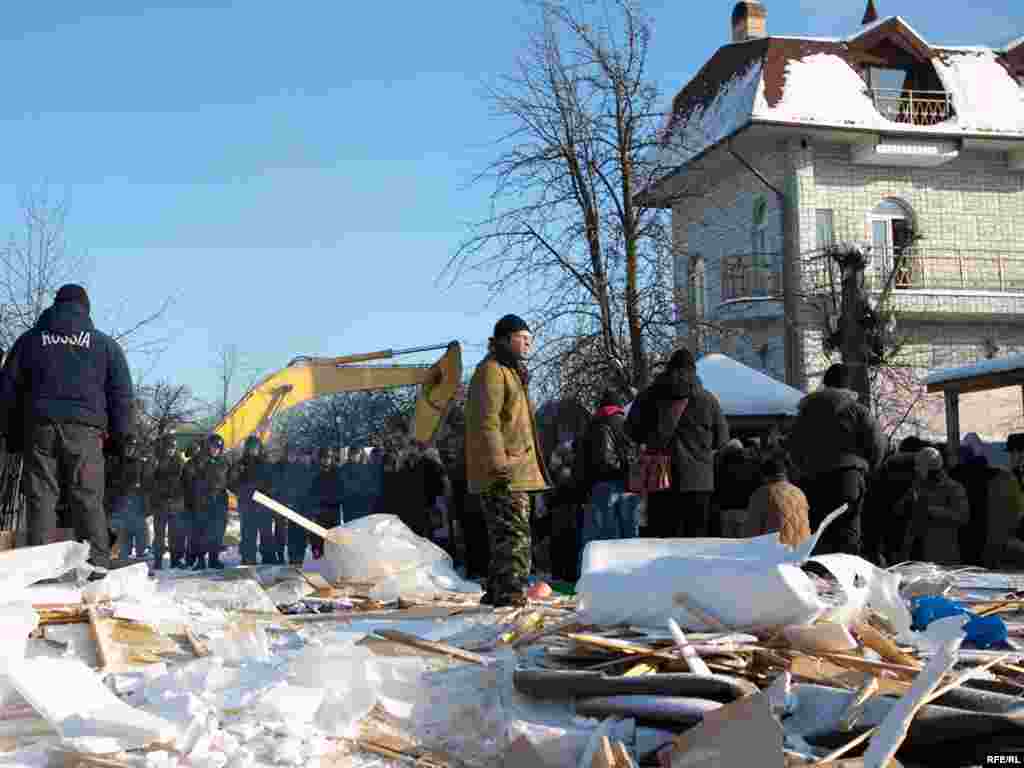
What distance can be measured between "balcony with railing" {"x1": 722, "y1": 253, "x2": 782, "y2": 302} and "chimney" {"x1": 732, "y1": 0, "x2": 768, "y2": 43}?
7311 millimetres

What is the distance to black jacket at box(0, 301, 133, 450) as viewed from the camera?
265 inches

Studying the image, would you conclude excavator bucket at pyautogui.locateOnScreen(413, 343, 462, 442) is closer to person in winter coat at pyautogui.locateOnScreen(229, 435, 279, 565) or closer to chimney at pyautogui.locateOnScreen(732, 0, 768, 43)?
person in winter coat at pyautogui.locateOnScreen(229, 435, 279, 565)

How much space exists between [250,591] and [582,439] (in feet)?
10.2

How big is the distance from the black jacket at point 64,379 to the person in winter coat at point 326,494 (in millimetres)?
7968

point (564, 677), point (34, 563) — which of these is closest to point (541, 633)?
point (564, 677)

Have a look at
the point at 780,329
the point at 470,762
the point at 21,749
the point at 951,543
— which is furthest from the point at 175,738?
the point at 780,329

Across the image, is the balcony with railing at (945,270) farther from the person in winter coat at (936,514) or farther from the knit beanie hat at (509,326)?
the knit beanie hat at (509,326)

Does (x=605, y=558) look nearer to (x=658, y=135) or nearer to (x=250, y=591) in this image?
(x=250, y=591)

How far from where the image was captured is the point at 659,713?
11.4 feet

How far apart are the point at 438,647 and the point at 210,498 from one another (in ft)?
36.8

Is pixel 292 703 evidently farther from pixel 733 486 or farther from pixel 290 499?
pixel 290 499

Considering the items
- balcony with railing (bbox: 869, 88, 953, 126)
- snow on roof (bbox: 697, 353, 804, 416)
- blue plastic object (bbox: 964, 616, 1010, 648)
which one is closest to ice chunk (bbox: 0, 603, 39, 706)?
blue plastic object (bbox: 964, 616, 1010, 648)

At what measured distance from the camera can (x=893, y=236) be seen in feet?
91.0

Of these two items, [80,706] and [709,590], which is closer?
[80,706]
